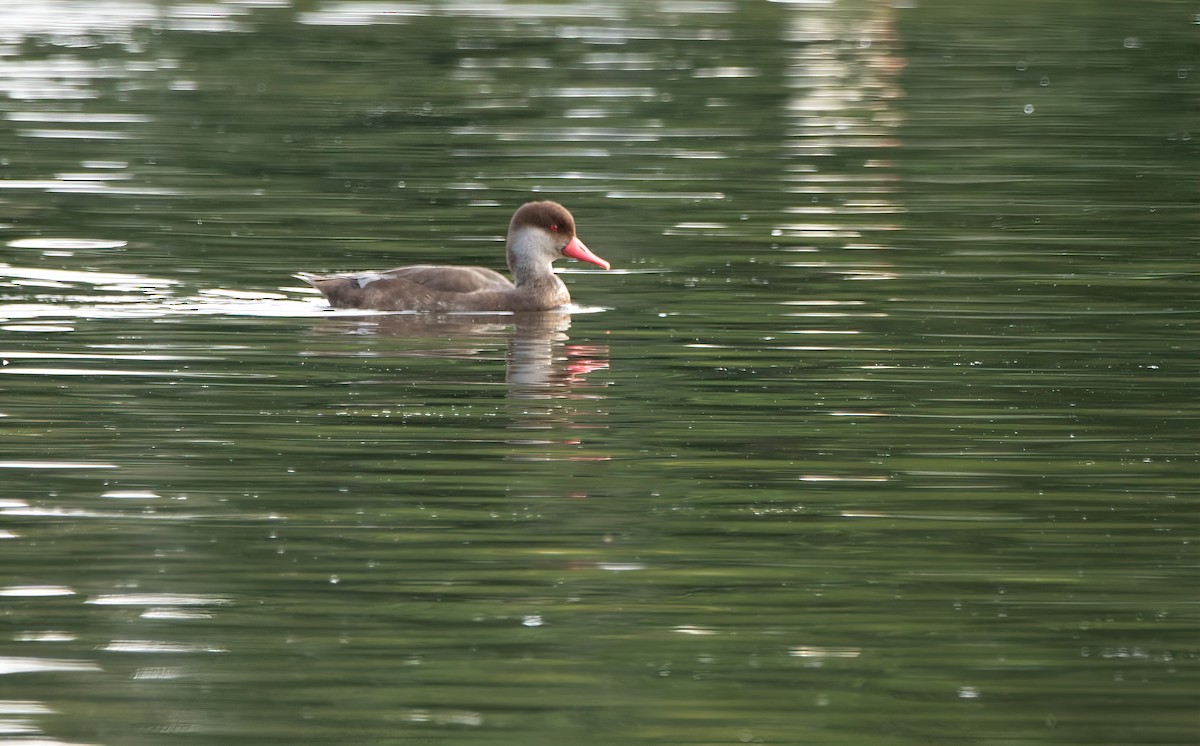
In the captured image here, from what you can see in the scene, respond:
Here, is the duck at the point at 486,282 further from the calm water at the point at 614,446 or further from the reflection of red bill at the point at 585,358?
the reflection of red bill at the point at 585,358

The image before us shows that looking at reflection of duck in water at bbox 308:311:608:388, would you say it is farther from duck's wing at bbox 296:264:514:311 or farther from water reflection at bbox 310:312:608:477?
duck's wing at bbox 296:264:514:311

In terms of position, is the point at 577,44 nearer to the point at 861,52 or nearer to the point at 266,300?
the point at 861,52

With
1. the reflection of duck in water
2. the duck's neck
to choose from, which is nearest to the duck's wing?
the reflection of duck in water

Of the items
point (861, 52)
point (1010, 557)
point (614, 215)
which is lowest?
point (861, 52)

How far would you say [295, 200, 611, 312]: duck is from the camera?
1561 cm

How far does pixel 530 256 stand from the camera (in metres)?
16.4

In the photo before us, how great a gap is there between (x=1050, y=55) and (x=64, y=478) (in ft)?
95.2

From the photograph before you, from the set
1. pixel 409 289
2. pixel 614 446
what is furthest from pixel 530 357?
pixel 614 446

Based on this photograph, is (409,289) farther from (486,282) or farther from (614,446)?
(614,446)

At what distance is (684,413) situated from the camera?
11.9 m

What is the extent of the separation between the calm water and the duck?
196 mm

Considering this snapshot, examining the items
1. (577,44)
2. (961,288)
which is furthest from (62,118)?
(961,288)

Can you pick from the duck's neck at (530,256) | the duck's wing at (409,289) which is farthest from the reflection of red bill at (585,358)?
the duck's neck at (530,256)

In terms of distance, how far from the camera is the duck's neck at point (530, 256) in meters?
16.3
